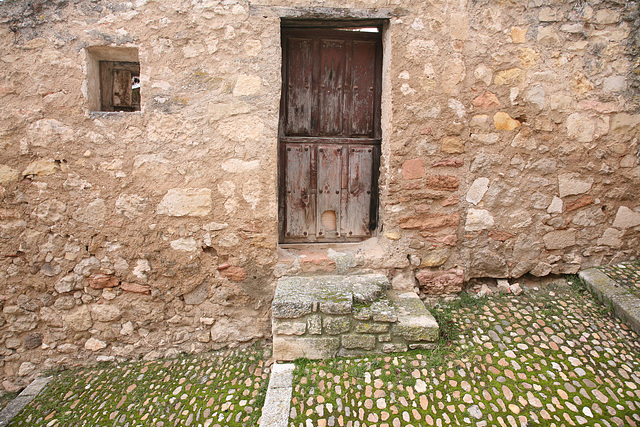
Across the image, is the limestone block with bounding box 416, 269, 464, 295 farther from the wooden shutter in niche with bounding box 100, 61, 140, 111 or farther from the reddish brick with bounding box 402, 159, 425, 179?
the wooden shutter in niche with bounding box 100, 61, 140, 111

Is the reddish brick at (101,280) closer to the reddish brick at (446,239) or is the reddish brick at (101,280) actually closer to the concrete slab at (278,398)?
the concrete slab at (278,398)

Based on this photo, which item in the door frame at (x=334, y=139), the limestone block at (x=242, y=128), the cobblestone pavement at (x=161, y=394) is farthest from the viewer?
the door frame at (x=334, y=139)

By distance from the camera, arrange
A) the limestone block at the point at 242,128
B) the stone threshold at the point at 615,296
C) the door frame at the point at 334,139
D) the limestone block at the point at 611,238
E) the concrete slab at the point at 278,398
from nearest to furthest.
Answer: the concrete slab at the point at 278,398 → the stone threshold at the point at 615,296 → the limestone block at the point at 242,128 → the door frame at the point at 334,139 → the limestone block at the point at 611,238

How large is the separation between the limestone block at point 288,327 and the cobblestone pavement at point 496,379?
0.21m

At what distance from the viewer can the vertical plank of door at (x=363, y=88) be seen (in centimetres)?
273

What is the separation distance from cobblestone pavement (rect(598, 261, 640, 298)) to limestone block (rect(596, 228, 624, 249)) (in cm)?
17

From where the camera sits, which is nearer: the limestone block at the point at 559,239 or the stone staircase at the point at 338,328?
the stone staircase at the point at 338,328

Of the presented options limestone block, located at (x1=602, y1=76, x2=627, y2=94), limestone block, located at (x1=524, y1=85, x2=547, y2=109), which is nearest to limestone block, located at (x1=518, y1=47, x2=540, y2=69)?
limestone block, located at (x1=524, y1=85, x2=547, y2=109)

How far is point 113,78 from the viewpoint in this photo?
2.62 m

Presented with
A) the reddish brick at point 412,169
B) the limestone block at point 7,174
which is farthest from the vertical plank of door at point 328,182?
the limestone block at point 7,174

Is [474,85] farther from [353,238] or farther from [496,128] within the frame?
[353,238]

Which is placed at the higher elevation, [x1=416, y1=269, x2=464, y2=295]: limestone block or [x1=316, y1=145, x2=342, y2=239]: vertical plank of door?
[x1=316, y1=145, x2=342, y2=239]: vertical plank of door

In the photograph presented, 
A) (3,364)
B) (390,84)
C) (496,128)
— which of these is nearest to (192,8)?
(390,84)

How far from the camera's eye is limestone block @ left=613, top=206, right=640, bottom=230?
2685 millimetres
